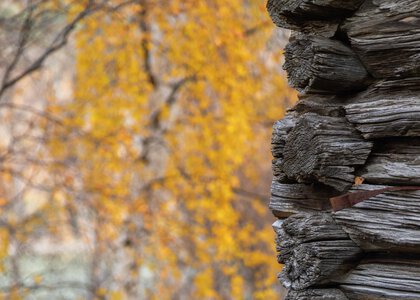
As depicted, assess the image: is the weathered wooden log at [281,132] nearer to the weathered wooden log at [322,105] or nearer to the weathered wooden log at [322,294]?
the weathered wooden log at [322,105]

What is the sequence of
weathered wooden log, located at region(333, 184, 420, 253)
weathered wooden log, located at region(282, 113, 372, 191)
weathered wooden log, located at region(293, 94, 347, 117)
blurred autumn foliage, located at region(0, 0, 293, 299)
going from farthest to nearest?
blurred autumn foliage, located at region(0, 0, 293, 299), weathered wooden log, located at region(293, 94, 347, 117), weathered wooden log, located at region(282, 113, 372, 191), weathered wooden log, located at region(333, 184, 420, 253)

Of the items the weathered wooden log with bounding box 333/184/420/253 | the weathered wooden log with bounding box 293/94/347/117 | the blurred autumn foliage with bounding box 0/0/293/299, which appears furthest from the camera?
the blurred autumn foliage with bounding box 0/0/293/299

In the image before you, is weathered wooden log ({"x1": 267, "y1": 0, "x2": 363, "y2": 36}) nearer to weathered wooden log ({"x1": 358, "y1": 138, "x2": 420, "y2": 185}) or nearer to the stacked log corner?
the stacked log corner

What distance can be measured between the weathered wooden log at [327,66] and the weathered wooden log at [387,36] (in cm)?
4

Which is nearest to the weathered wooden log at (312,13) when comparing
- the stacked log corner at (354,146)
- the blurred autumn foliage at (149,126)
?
the stacked log corner at (354,146)

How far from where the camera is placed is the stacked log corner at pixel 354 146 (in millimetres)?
2912

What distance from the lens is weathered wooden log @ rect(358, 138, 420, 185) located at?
2.91 m

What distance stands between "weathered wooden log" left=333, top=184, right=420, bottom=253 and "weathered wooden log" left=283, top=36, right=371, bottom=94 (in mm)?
395

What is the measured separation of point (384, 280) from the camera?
9.71ft

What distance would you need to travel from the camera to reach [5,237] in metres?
9.21

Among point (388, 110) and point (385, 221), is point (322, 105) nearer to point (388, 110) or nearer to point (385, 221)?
point (388, 110)

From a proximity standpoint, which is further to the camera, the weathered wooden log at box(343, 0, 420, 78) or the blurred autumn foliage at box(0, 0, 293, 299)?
the blurred autumn foliage at box(0, 0, 293, 299)

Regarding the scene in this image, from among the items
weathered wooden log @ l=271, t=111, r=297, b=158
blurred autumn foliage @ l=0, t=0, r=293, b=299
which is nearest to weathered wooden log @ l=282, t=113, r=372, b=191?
weathered wooden log @ l=271, t=111, r=297, b=158

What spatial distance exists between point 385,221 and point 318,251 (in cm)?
26
